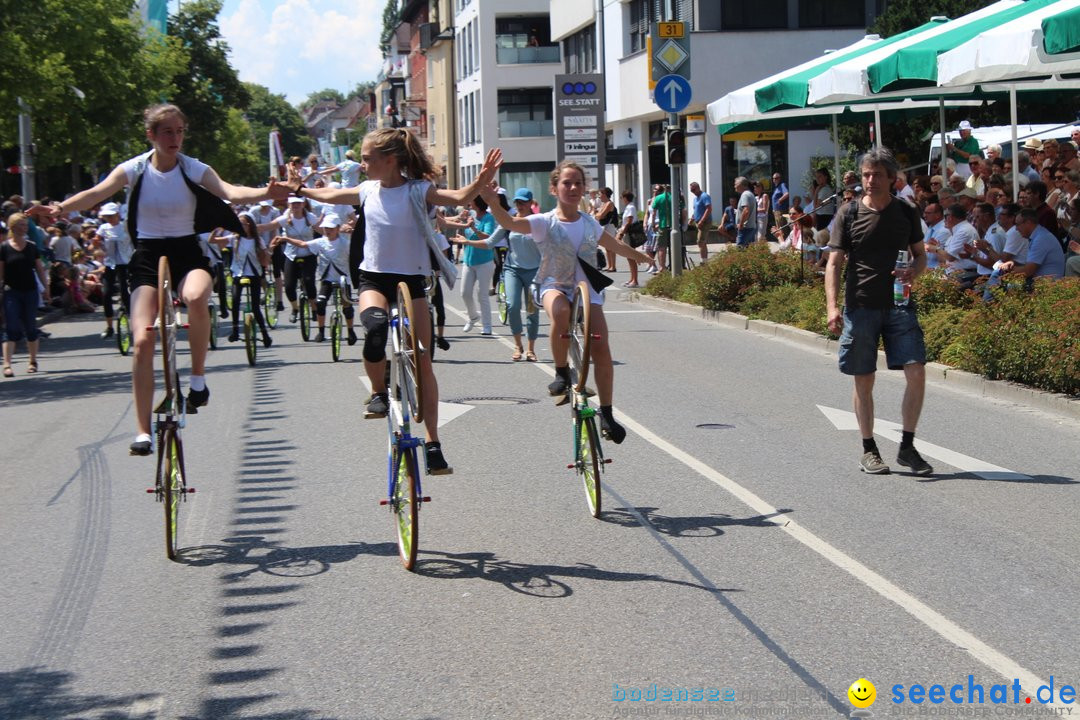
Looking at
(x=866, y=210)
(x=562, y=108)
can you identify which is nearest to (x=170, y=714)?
(x=866, y=210)

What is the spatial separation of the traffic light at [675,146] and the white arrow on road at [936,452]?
43.8 feet

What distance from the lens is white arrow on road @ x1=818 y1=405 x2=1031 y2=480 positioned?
9047 millimetres

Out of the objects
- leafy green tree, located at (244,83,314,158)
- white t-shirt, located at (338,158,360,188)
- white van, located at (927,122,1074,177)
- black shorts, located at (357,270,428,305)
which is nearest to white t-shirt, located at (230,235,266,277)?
white t-shirt, located at (338,158,360,188)

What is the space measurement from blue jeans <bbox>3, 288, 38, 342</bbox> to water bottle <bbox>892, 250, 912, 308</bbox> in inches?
464

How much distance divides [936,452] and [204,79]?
7283 cm

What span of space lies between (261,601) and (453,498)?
2323 mm

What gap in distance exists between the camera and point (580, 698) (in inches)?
194

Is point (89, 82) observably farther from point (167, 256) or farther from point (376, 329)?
point (376, 329)

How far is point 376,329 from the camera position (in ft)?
23.6

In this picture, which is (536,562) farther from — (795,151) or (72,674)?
(795,151)

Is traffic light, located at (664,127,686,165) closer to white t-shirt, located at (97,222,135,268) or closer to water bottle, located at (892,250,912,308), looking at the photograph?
white t-shirt, located at (97,222,135,268)

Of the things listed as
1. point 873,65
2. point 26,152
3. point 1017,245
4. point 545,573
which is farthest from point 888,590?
point 26,152

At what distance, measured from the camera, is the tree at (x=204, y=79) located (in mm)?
75125

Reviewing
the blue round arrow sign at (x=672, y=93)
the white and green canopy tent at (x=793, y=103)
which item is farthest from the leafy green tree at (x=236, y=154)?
the white and green canopy tent at (x=793, y=103)
